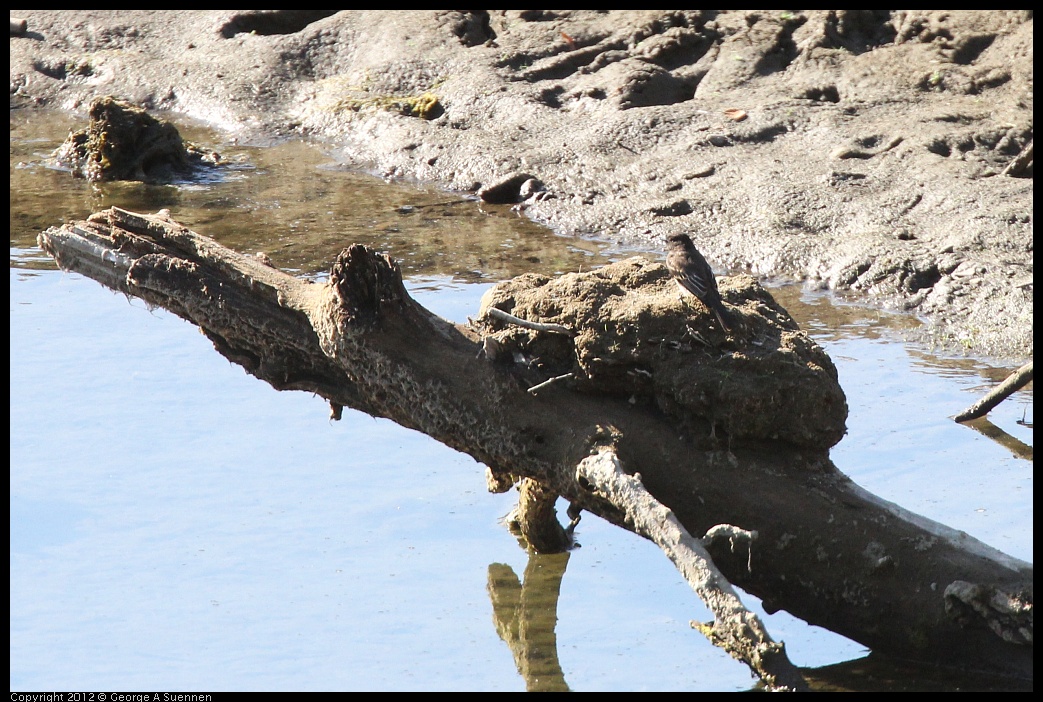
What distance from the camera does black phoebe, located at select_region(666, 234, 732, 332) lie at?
3889 millimetres

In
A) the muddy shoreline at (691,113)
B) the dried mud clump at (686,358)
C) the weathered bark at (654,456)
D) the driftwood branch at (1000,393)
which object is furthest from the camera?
the muddy shoreline at (691,113)

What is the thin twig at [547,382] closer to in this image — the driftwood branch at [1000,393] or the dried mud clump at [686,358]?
the dried mud clump at [686,358]

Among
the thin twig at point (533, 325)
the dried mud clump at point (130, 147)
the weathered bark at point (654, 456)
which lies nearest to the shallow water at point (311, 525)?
the weathered bark at point (654, 456)

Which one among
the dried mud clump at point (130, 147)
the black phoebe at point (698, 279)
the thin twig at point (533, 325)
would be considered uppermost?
the black phoebe at point (698, 279)

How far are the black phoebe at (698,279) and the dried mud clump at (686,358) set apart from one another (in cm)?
4

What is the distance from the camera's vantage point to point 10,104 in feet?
43.2

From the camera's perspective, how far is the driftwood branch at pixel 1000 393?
5.12 m

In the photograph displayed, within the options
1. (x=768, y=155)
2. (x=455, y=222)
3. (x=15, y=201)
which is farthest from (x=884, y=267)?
(x=15, y=201)

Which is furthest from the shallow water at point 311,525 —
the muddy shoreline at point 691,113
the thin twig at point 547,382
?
the thin twig at point 547,382

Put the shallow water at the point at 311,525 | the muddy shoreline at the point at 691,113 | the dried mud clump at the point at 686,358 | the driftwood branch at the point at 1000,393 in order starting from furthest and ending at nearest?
1. the muddy shoreline at the point at 691,113
2. the driftwood branch at the point at 1000,393
3. the shallow water at the point at 311,525
4. the dried mud clump at the point at 686,358

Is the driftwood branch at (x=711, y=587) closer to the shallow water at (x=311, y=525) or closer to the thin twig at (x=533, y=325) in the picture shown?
the thin twig at (x=533, y=325)

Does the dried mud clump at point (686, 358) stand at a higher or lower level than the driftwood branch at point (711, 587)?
higher

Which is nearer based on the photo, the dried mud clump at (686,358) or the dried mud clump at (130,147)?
the dried mud clump at (686,358)

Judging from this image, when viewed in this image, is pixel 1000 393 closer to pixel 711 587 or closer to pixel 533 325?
pixel 533 325
